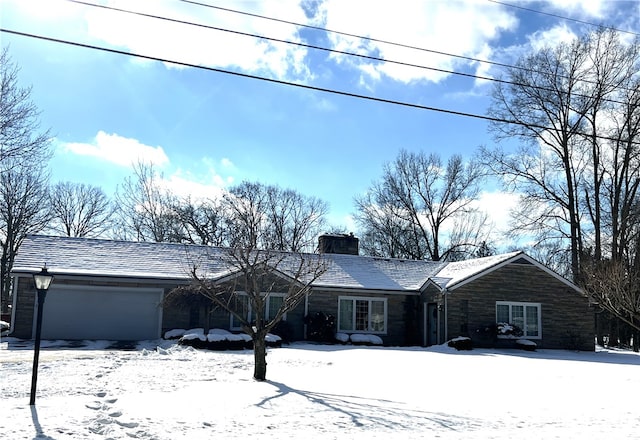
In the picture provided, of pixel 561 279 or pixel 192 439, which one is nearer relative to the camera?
pixel 192 439

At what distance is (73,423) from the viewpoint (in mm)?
7668

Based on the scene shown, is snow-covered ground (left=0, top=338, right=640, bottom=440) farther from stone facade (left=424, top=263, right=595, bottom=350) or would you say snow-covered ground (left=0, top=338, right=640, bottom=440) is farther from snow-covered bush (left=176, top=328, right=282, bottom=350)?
stone facade (left=424, top=263, right=595, bottom=350)

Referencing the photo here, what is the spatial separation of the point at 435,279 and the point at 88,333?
14.9m

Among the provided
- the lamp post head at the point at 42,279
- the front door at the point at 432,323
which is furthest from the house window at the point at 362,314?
the lamp post head at the point at 42,279

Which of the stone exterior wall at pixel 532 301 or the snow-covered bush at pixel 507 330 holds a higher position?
A: the stone exterior wall at pixel 532 301

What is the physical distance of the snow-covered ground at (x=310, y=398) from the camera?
312 inches

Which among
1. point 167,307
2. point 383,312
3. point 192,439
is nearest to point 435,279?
point 383,312

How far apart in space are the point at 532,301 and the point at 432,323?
4521 mm

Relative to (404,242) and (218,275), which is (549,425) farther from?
(404,242)

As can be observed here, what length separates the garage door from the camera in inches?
874

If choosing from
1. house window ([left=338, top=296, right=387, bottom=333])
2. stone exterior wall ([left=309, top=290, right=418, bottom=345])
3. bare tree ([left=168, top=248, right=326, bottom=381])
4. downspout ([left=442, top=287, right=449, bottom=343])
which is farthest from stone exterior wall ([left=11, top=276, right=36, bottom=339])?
downspout ([left=442, top=287, right=449, bottom=343])

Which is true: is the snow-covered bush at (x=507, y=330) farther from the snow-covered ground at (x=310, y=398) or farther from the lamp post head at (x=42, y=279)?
the lamp post head at (x=42, y=279)

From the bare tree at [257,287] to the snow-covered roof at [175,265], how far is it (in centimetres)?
53

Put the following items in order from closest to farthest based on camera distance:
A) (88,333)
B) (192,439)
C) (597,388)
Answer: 1. (192,439)
2. (597,388)
3. (88,333)
